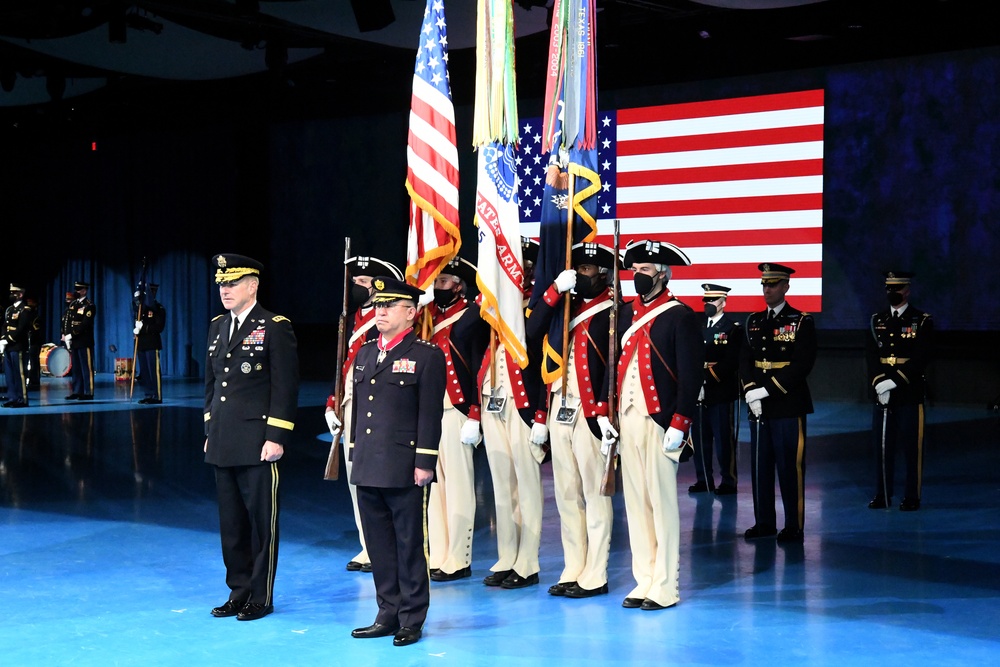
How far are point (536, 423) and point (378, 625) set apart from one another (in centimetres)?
131

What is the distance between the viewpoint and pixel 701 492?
8.66m

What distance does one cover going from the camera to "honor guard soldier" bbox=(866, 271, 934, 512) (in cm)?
791

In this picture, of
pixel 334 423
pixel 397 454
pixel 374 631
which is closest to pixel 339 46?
pixel 334 423

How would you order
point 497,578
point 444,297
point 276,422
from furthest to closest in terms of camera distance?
point 444,297
point 497,578
point 276,422

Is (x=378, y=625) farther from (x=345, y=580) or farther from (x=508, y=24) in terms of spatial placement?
(x=508, y=24)

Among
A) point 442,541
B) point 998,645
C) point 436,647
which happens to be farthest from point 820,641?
point 442,541

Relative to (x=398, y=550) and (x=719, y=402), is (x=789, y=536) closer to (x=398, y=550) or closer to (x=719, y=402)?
(x=719, y=402)

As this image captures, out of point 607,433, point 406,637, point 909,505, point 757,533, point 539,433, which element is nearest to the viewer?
point 406,637

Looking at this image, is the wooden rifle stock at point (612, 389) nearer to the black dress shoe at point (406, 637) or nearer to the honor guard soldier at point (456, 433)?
the honor guard soldier at point (456, 433)

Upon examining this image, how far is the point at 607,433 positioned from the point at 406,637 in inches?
52.6

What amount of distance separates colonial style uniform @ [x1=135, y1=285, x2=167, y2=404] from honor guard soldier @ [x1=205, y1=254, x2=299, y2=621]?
1009 centimetres

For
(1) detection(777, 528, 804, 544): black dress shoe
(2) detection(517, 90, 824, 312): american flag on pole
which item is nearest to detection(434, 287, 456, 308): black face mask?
(1) detection(777, 528, 804, 544): black dress shoe

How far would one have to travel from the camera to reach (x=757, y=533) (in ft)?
23.0

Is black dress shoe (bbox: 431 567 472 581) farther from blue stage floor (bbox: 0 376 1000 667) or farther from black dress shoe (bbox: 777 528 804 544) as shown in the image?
black dress shoe (bbox: 777 528 804 544)
